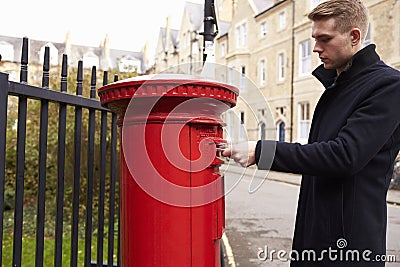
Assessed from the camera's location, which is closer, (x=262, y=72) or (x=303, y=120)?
(x=303, y=120)

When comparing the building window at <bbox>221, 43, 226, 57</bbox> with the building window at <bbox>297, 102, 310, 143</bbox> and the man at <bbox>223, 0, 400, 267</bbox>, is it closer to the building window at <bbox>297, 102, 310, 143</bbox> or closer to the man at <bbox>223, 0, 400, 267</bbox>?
the building window at <bbox>297, 102, 310, 143</bbox>

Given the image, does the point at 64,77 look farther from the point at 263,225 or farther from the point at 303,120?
the point at 303,120

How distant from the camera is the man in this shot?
4.88 feet

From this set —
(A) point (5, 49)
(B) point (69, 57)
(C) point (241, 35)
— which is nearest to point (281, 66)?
(C) point (241, 35)

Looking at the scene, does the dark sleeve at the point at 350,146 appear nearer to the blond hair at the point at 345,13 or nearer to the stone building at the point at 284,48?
the blond hair at the point at 345,13

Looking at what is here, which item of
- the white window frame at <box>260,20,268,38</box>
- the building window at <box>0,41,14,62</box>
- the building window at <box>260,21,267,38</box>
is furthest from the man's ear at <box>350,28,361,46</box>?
the building window at <box>260,21,267,38</box>

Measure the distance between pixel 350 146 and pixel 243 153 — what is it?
0.37m

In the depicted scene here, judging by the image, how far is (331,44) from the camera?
1629 millimetres

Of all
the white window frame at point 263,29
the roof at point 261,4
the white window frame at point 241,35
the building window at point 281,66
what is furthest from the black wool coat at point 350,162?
the white window frame at point 241,35

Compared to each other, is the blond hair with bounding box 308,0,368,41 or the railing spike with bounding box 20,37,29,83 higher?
the blond hair with bounding box 308,0,368,41

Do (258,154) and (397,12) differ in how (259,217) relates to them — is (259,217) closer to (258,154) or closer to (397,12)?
(258,154)

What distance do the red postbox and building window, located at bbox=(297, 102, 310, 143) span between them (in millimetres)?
15514

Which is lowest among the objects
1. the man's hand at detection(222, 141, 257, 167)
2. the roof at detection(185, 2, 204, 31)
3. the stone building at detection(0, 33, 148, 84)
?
the man's hand at detection(222, 141, 257, 167)

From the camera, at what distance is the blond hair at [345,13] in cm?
158
